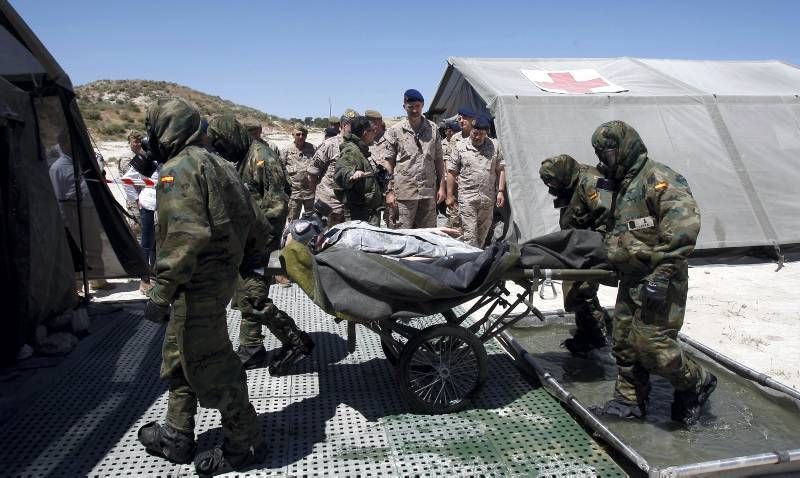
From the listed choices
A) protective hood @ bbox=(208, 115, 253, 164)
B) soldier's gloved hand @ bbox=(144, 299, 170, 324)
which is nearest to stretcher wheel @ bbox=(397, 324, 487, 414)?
soldier's gloved hand @ bbox=(144, 299, 170, 324)

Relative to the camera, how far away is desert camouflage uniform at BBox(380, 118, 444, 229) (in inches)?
327

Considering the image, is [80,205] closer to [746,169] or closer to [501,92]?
[501,92]

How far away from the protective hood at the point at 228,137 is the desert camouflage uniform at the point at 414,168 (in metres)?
3.44

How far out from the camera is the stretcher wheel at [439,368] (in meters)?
4.13

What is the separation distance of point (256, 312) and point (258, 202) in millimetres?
902

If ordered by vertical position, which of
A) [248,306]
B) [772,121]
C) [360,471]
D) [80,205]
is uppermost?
[772,121]

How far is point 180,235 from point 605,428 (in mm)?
2649

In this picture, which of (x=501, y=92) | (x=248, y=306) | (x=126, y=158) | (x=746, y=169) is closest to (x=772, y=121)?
(x=746, y=169)

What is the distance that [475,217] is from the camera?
870 cm

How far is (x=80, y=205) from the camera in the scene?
6.50 meters

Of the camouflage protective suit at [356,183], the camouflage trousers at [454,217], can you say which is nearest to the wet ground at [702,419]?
the camouflage protective suit at [356,183]

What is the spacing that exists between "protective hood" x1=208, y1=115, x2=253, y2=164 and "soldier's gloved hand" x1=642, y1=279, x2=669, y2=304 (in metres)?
3.27

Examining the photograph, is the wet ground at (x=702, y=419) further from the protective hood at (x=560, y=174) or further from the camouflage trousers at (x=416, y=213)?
the camouflage trousers at (x=416, y=213)

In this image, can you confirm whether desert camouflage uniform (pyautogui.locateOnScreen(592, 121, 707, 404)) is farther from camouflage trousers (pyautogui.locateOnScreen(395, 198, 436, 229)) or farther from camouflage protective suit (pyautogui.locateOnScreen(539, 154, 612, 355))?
camouflage trousers (pyautogui.locateOnScreen(395, 198, 436, 229))
